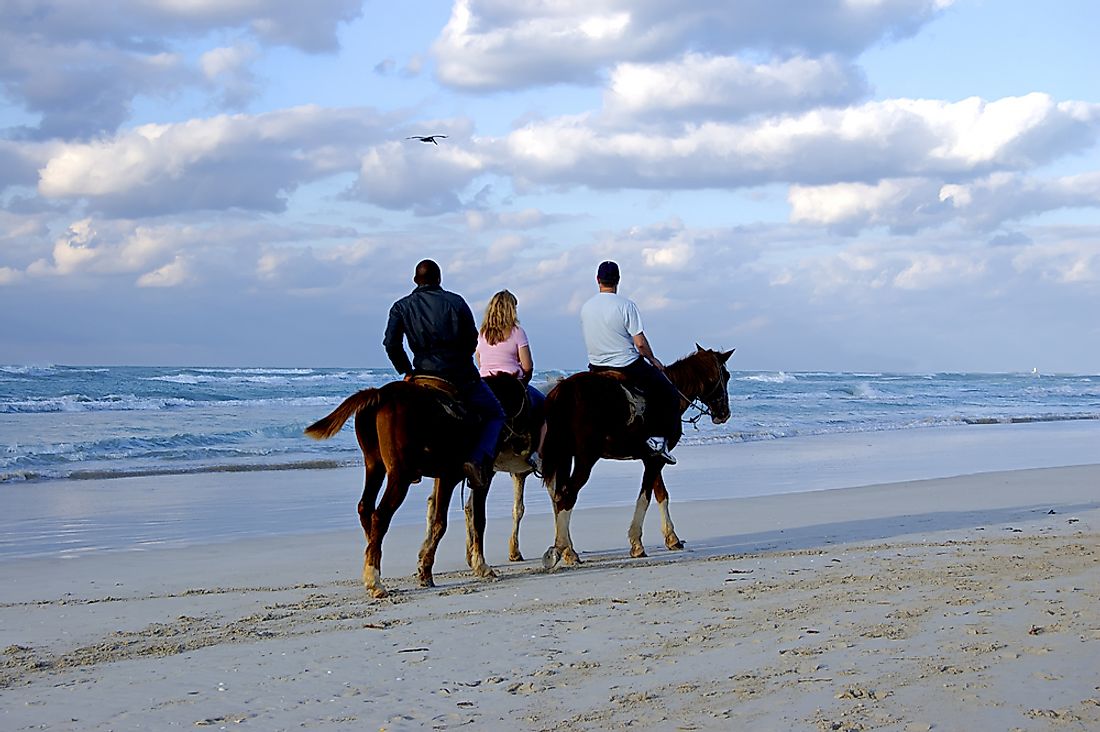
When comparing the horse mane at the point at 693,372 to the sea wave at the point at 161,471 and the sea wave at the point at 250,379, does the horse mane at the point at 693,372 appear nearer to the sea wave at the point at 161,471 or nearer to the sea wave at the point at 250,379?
the sea wave at the point at 161,471

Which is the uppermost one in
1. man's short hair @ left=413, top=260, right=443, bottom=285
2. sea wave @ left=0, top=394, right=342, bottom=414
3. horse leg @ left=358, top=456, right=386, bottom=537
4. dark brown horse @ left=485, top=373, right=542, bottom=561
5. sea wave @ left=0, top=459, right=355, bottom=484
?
man's short hair @ left=413, top=260, right=443, bottom=285

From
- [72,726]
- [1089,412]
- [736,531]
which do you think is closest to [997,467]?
[736,531]

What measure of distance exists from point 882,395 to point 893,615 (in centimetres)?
4434

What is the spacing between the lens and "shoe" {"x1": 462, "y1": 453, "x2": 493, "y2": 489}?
7609 millimetres

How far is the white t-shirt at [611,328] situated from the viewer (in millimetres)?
8477

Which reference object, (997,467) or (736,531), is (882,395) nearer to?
(997,467)

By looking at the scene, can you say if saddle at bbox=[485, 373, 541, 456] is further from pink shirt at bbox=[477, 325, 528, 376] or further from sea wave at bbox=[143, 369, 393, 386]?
sea wave at bbox=[143, 369, 393, 386]

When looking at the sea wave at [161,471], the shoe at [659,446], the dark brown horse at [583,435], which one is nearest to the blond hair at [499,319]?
the dark brown horse at [583,435]

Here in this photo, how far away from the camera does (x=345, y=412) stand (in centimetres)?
695

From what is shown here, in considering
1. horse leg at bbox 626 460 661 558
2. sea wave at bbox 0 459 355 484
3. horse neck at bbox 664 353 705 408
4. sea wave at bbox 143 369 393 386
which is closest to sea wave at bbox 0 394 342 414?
sea wave at bbox 143 369 393 386

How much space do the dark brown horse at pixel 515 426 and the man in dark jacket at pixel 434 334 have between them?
1.80ft

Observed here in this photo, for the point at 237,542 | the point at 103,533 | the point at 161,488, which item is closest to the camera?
the point at 237,542

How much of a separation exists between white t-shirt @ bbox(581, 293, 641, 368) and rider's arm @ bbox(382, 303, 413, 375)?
1.74 metres

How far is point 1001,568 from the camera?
281 inches
